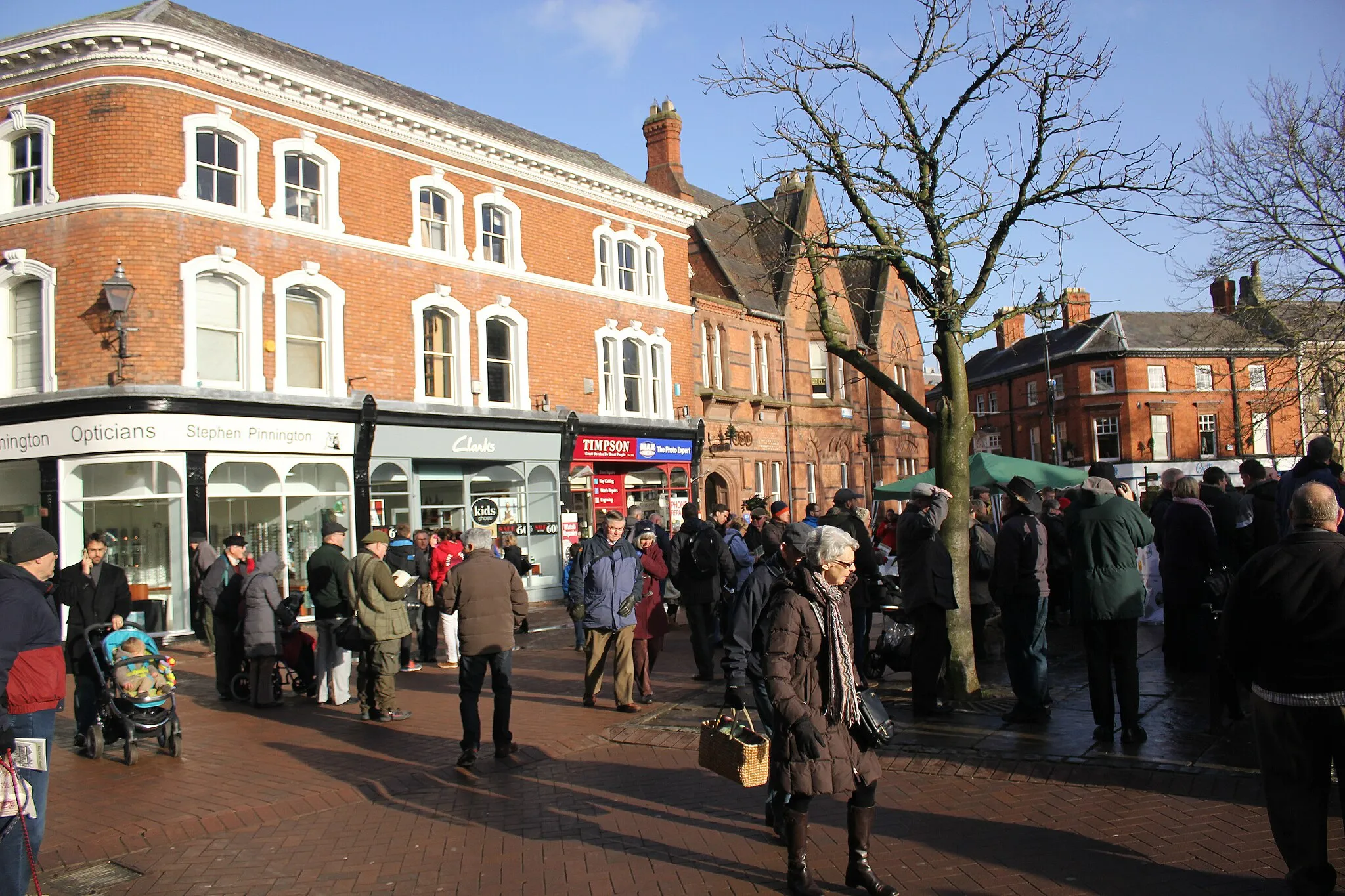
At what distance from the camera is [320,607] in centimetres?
1057

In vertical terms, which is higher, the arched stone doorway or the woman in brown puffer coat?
the arched stone doorway

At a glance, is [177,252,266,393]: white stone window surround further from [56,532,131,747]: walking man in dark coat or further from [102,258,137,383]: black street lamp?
[56,532,131,747]: walking man in dark coat

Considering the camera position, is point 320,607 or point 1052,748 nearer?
point 1052,748

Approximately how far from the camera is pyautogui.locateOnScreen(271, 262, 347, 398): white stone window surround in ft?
59.5

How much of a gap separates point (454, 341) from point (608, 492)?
5946mm

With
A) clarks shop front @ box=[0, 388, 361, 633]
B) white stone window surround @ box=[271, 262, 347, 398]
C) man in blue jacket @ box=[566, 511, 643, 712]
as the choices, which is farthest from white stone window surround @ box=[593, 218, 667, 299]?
man in blue jacket @ box=[566, 511, 643, 712]

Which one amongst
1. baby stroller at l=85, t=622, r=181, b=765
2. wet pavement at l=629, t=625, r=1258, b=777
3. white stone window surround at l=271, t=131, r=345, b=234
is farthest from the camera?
white stone window surround at l=271, t=131, r=345, b=234

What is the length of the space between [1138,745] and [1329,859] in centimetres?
212

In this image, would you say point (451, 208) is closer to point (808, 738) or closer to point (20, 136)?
point (20, 136)

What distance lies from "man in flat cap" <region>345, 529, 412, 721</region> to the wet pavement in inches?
Result: 102

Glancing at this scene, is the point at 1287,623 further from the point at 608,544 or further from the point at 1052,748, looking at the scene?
the point at 608,544

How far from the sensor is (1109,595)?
275 inches

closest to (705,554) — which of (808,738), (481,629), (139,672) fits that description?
(481,629)

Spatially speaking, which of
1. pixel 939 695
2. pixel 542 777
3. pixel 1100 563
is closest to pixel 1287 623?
pixel 1100 563
